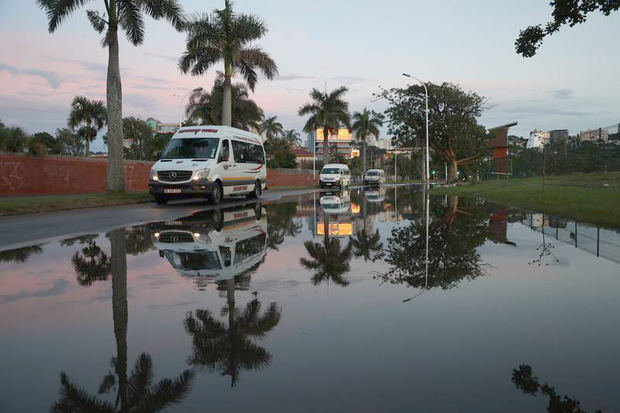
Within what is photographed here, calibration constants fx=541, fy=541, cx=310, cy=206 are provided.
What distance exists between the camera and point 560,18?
577 inches

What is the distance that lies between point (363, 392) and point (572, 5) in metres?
14.6

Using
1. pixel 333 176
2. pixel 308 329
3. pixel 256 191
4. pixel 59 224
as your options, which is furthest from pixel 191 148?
pixel 333 176

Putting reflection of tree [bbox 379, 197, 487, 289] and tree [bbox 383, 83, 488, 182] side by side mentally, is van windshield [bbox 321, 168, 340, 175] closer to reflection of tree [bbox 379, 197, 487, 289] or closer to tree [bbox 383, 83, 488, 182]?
tree [bbox 383, 83, 488, 182]

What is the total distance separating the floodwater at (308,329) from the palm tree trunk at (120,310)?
0.7 inches

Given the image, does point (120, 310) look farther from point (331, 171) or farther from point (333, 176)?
point (331, 171)

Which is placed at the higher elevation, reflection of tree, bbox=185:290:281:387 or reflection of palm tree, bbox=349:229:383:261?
reflection of tree, bbox=185:290:281:387

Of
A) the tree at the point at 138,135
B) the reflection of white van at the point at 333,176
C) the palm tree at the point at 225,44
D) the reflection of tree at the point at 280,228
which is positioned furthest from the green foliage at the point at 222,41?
the tree at the point at 138,135

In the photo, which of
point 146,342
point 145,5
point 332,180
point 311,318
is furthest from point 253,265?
point 332,180

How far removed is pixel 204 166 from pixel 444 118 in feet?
119

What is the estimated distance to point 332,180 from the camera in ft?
152

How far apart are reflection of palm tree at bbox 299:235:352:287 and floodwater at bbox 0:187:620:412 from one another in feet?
0.18

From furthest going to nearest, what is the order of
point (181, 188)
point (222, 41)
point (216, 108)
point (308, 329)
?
point (216, 108), point (222, 41), point (181, 188), point (308, 329)

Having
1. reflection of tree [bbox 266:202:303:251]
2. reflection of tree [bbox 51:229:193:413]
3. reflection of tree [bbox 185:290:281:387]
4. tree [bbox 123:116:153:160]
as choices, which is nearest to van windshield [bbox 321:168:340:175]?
reflection of tree [bbox 266:202:303:251]

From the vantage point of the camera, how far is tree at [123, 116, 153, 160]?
72.3m
